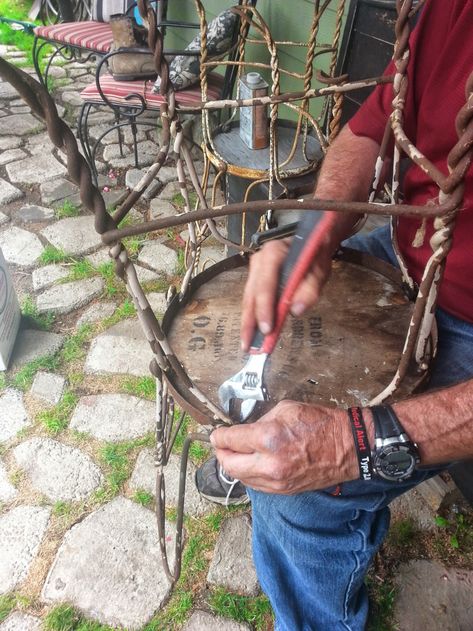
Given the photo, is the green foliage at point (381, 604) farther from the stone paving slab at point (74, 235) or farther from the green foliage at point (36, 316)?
the stone paving slab at point (74, 235)

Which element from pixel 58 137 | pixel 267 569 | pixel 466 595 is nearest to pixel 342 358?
pixel 267 569

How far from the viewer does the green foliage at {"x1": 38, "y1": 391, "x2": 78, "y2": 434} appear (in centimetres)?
182

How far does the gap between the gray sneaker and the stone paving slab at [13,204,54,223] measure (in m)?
1.91

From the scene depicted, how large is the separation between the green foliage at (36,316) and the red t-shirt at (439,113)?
1594 millimetres

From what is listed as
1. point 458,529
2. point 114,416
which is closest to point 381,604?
point 458,529

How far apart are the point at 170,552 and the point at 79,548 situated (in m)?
0.27

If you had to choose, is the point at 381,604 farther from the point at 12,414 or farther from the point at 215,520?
the point at 12,414

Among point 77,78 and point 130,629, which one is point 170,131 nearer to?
point 130,629

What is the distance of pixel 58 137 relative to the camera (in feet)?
1.84

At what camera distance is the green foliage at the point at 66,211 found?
2891 mm

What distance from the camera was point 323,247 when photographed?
960 millimetres

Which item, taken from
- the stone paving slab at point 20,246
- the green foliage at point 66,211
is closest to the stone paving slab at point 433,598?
the stone paving slab at point 20,246

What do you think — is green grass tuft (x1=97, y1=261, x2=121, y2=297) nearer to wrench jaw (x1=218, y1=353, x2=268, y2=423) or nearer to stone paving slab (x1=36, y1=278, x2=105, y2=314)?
stone paving slab (x1=36, y1=278, x2=105, y2=314)

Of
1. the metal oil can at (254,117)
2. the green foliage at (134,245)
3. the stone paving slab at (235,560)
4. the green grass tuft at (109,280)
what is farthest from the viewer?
the green foliage at (134,245)
